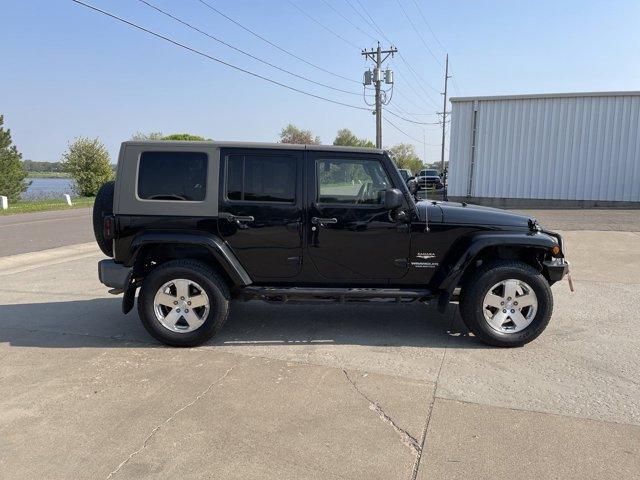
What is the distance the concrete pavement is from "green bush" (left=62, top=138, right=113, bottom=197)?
38002 millimetres

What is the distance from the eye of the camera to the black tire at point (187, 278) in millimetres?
4543

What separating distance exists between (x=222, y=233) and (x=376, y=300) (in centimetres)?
159

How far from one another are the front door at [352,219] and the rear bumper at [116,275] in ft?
5.73

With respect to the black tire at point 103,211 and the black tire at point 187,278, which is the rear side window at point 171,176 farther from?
the black tire at point 187,278

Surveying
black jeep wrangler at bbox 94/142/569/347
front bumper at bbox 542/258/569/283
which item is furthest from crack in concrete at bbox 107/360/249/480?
front bumper at bbox 542/258/569/283

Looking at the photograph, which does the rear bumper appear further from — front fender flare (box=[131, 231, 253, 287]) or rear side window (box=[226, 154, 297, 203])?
rear side window (box=[226, 154, 297, 203])

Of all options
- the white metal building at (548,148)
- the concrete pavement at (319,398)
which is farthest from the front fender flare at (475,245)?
the white metal building at (548,148)

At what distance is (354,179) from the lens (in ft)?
15.4

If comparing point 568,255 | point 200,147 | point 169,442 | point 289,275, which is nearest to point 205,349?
point 289,275

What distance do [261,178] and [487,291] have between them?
7.76 ft

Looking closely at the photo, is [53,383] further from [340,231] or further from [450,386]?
[450,386]

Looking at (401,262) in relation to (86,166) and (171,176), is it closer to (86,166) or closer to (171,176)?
(171,176)

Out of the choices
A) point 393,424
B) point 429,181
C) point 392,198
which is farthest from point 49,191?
point 393,424

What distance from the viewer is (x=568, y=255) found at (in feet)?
31.1
